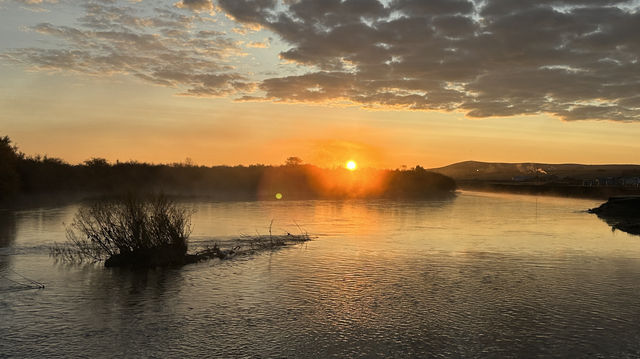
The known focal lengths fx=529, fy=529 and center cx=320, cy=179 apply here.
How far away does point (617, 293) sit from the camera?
52.2ft

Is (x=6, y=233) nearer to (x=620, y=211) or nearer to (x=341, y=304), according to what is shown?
(x=341, y=304)

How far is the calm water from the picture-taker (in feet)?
36.7

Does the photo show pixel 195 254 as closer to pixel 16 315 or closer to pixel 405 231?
pixel 16 315

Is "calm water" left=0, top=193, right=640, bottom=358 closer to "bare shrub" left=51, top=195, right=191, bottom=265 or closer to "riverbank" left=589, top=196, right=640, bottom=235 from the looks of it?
"bare shrub" left=51, top=195, right=191, bottom=265

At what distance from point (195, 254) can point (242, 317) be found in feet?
30.9

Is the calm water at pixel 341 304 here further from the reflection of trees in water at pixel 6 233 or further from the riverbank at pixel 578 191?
the riverbank at pixel 578 191

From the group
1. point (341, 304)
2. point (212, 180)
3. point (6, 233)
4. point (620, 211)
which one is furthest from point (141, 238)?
point (212, 180)

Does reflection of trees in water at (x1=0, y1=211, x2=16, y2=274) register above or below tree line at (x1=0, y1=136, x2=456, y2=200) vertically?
below

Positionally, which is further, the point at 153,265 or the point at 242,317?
the point at 153,265

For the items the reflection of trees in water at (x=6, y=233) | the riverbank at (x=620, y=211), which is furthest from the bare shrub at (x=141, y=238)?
the riverbank at (x=620, y=211)

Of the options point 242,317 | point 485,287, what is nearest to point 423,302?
point 485,287

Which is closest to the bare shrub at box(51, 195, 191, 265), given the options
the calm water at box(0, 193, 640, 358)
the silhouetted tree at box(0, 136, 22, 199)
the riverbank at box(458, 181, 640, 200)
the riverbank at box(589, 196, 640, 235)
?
the calm water at box(0, 193, 640, 358)

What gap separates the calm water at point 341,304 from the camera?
11195 mm

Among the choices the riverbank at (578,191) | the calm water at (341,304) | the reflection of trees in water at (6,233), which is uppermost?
the riverbank at (578,191)
